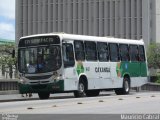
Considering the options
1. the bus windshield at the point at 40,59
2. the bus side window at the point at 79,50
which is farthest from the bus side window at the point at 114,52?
the bus windshield at the point at 40,59

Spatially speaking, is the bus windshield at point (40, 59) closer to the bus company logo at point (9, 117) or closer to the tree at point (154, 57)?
the bus company logo at point (9, 117)

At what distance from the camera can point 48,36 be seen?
28109 mm

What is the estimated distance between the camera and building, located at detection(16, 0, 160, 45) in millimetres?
128375

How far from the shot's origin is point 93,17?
133 m

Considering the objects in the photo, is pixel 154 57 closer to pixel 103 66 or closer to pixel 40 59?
pixel 103 66

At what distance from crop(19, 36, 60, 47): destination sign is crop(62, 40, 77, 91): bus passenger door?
0.51 metres

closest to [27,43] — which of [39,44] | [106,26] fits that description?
[39,44]

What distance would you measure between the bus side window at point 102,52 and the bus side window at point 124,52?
1.62m

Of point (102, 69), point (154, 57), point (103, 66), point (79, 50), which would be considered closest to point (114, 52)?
point (103, 66)

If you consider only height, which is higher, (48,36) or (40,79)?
(48,36)

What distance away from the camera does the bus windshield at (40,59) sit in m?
27.5

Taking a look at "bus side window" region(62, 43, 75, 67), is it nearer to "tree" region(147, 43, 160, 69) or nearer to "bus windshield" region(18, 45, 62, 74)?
"bus windshield" region(18, 45, 62, 74)

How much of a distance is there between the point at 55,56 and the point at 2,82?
14.0 metres

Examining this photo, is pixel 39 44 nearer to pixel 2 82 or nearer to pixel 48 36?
pixel 48 36
